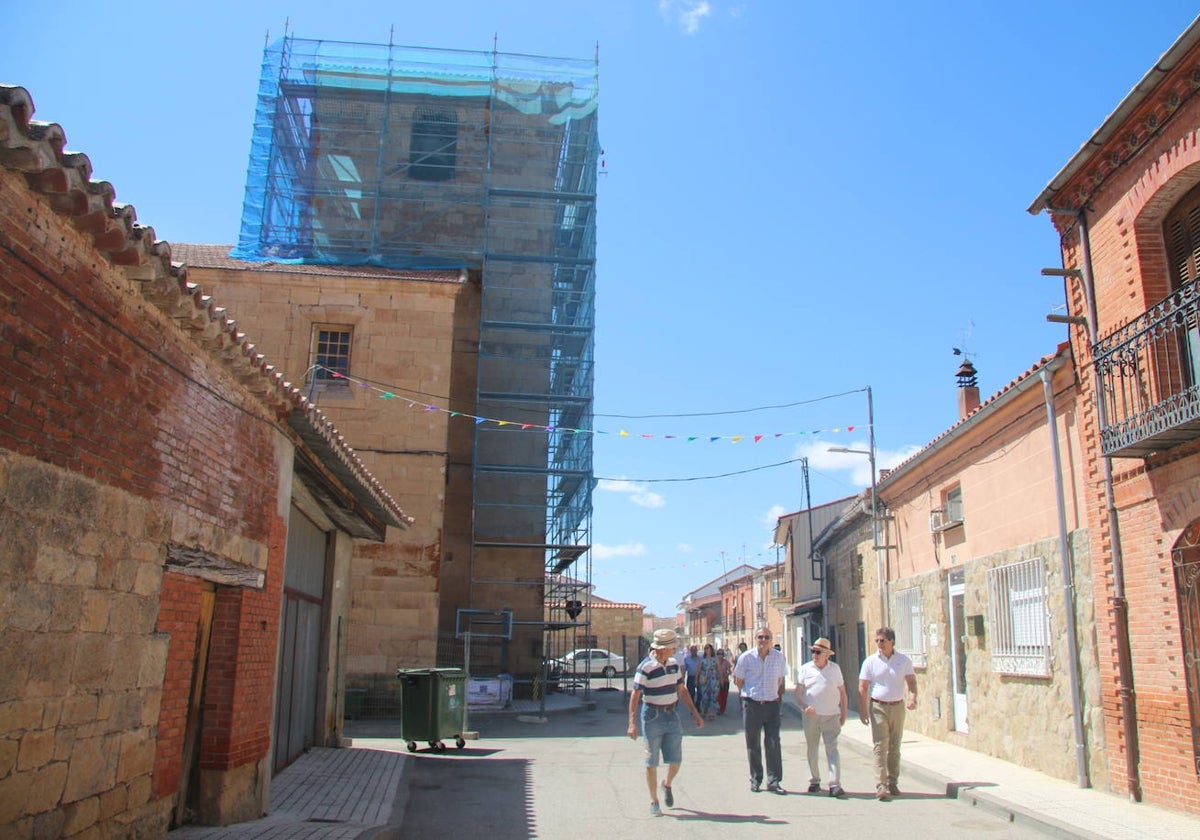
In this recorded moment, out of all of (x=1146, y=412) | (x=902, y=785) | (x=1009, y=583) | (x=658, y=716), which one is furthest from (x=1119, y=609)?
(x=658, y=716)

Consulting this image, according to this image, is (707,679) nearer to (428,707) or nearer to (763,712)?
(428,707)

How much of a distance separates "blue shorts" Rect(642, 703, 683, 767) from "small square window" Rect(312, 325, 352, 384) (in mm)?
13083

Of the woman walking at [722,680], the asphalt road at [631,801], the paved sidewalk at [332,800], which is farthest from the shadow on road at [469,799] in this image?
the woman walking at [722,680]

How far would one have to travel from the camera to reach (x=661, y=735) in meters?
8.78

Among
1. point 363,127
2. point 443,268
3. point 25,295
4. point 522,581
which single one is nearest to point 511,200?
point 443,268

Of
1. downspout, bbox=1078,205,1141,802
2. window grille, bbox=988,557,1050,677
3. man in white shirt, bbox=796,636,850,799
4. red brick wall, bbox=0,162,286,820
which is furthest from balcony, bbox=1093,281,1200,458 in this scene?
red brick wall, bbox=0,162,286,820

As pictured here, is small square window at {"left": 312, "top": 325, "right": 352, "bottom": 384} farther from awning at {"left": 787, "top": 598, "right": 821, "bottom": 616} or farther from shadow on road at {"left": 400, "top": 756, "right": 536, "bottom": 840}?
awning at {"left": 787, "top": 598, "right": 821, "bottom": 616}

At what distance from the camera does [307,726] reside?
1236 centimetres

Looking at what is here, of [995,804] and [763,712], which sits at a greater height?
[763,712]

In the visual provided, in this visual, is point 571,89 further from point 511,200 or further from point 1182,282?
point 1182,282

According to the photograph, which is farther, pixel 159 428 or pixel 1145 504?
pixel 1145 504

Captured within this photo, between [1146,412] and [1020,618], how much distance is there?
4.14 meters

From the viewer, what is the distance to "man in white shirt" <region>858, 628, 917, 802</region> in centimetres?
949

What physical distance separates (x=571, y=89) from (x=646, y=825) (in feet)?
68.7
